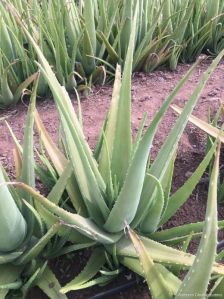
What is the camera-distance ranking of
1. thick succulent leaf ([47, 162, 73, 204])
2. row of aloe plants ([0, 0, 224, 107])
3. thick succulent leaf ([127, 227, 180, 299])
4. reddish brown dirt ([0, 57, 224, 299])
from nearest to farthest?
thick succulent leaf ([127, 227, 180, 299]) < thick succulent leaf ([47, 162, 73, 204]) < reddish brown dirt ([0, 57, 224, 299]) < row of aloe plants ([0, 0, 224, 107])

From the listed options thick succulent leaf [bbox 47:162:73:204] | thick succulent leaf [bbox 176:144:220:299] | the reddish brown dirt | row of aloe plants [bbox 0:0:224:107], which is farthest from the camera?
row of aloe plants [bbox 0:0:224:107]

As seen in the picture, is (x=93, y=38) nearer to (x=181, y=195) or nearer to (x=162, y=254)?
(x=181, y=195)

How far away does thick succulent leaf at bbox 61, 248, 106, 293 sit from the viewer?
3.38ft

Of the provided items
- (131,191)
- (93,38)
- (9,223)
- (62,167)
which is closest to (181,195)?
(131,191)

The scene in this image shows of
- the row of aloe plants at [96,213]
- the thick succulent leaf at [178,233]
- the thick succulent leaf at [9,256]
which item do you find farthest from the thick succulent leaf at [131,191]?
the thick succulent leaf at [9,256]

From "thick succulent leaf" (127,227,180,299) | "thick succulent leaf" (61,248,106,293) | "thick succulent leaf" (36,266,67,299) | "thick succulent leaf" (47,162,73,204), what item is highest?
"thick succulent leaf" (47,162,73,204)

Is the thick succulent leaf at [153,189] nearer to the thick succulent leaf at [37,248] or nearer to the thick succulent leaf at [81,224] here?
the thick succulent leaf at [81,224]

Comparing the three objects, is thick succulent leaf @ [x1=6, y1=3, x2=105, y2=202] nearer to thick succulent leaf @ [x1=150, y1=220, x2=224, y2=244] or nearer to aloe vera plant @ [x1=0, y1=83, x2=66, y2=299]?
aloe vera plant @ [x1=0, y1=83, x2=66, y2=299]

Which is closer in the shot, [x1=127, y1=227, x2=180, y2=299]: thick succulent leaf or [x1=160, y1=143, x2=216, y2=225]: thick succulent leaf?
[x1=127, y1=227, x2=180, y2=299]: thick succulent leaf

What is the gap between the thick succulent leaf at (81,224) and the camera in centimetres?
94

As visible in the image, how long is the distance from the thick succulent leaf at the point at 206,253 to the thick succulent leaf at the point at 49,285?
0.37m

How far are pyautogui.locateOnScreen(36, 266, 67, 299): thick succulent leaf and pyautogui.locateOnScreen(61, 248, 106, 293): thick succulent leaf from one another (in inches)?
1.8

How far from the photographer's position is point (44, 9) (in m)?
1.90

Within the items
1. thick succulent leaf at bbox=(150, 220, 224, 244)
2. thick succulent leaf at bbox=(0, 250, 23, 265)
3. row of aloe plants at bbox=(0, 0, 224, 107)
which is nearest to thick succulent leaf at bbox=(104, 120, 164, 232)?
thick succulent leaf at bbox=(150, 220, 224, 244)
